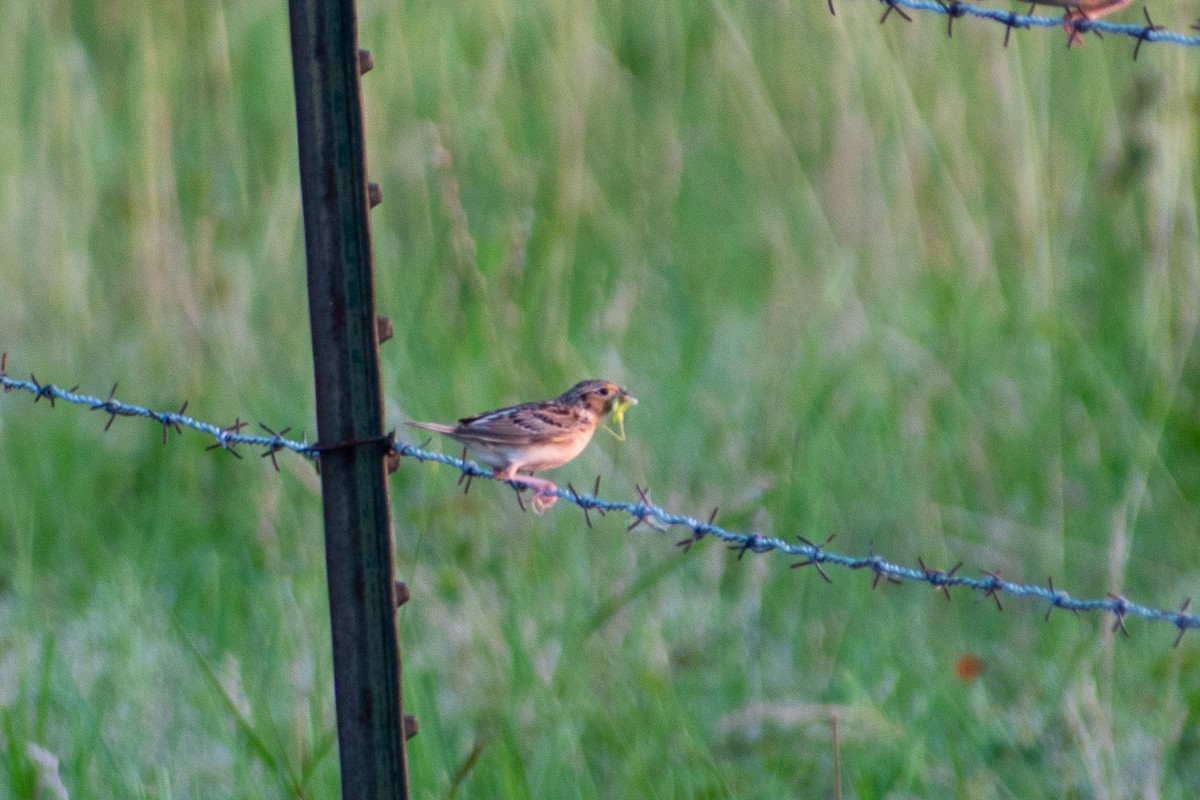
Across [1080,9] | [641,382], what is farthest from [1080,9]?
[641,382]

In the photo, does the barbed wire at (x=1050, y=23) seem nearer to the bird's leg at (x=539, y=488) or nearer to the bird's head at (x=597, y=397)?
the bird's leg at (x=539, y=488)

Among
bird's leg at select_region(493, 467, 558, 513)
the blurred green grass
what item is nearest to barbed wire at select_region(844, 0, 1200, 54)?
bird's leg at select_region(493, 467, 558, 513)

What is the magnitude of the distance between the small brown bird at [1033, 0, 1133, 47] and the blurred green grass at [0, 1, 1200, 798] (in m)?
1.37

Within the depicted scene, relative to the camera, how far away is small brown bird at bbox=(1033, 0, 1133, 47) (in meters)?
2.71

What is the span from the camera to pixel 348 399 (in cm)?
244

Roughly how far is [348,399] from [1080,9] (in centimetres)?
148

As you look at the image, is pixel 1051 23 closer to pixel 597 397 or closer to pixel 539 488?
pixel 539 488

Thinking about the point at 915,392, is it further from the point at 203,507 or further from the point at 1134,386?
the point at 203,507

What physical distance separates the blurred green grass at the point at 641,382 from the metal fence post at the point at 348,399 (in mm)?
499

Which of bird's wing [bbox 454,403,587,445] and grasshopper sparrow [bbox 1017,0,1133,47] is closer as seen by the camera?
grasshopper sparrow [bbox 1017,0,1133,47]

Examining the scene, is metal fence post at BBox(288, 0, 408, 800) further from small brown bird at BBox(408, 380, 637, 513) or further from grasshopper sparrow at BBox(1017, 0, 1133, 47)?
grasshopper sparrow at BBox(1017, 0, 1133, 47)

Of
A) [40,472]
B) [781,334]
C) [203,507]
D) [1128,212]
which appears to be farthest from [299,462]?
[1128,212]

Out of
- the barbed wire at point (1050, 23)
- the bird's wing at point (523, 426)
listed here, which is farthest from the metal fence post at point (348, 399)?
the bird's wing at point (523, 426)

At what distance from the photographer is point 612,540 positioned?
14.9ft
